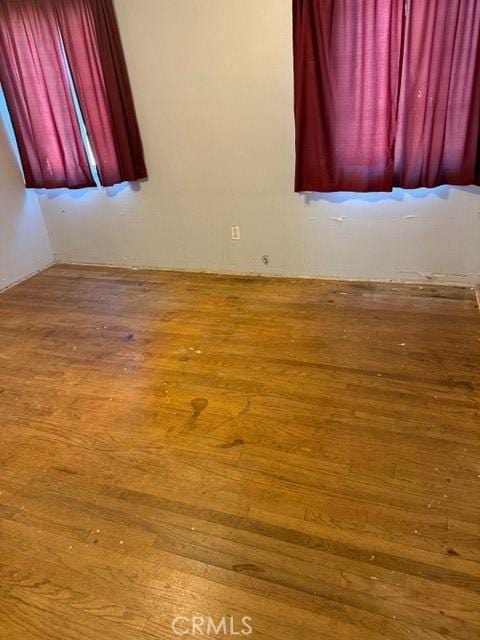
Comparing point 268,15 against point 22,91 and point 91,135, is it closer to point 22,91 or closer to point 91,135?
point 91,135

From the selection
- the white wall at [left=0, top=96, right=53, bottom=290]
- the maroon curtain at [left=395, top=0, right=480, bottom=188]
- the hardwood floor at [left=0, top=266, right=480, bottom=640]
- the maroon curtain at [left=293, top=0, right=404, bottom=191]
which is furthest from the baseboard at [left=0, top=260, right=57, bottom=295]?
the maroon curtain at [left=395, top=0, right=480, bottom=188]

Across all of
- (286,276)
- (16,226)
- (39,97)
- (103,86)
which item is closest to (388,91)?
(286,276)

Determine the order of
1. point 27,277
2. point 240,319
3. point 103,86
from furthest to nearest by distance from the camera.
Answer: point 27,277 → point 103,86 → point 240,319

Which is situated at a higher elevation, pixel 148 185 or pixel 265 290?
pixel 148 185

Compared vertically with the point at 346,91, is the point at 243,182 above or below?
below

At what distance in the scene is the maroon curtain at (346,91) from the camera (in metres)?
2.42

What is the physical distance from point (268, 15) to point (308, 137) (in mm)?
762

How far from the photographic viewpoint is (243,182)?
3.21m

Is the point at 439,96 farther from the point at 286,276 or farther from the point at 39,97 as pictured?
the point at 39,97

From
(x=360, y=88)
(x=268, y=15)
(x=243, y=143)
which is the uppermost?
(x=268, y=15)

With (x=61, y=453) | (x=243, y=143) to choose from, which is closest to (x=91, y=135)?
(x=243, y=143)

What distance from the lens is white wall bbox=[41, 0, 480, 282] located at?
9.22 feet

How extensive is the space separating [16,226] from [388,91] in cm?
314

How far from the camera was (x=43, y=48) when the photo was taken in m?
3.15
